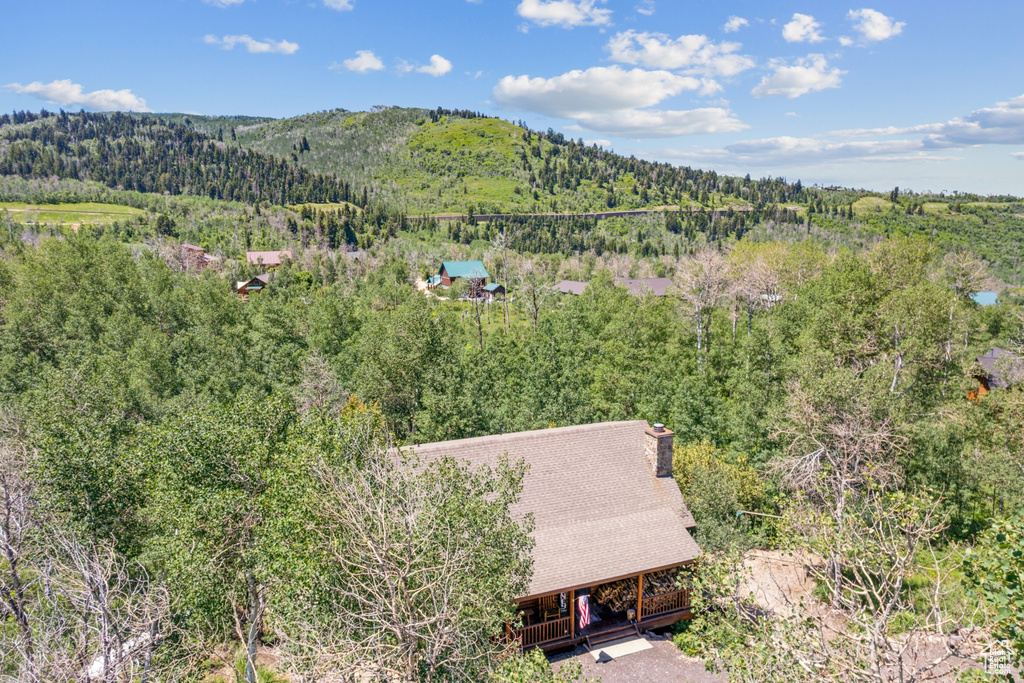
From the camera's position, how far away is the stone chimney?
21.0 m

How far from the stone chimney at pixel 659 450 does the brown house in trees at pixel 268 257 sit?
9527 centimetres

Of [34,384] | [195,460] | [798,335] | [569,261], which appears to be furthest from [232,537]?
[569,261]

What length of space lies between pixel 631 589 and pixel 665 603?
1.34 metres

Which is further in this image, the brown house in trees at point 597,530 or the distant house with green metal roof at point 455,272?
the distant house with green metal roof at point 455,272

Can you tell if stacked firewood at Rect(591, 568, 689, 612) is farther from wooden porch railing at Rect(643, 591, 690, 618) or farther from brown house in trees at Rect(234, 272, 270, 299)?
brown house in trees at Rect(234, 272, 270, 299)

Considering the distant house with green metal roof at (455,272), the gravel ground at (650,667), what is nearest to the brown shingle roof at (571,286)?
the distant house with green metal roof at (455,272)

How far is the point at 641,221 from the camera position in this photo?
187500mm

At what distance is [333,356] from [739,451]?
28589mm

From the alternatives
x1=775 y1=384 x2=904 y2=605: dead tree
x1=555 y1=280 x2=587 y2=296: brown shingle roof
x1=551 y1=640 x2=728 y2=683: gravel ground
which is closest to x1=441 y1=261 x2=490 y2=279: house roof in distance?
x1=555 y1=280 x2=587 y2=296: brown shingle roof

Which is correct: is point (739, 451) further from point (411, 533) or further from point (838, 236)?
point (838, 236)

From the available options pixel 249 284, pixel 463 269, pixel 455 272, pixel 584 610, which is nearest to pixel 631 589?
pixel 584 610

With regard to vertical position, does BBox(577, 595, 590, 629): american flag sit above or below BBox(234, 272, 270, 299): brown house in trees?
below

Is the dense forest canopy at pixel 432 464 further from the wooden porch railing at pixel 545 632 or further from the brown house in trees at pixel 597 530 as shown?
the wooden porch railing at pixel 545 632

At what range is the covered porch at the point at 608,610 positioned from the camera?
1758cm
